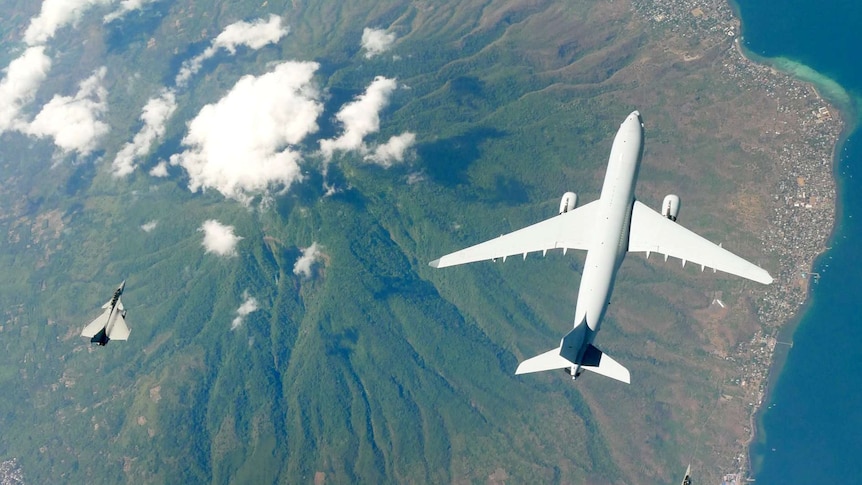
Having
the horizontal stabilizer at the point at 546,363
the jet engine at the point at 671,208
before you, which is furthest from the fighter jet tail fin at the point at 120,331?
the jet engine at the point at 671,208

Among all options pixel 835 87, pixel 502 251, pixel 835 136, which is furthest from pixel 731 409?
pixel 502 251

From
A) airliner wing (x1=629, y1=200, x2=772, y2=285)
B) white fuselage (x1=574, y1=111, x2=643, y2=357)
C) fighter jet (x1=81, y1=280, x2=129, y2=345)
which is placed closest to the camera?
fighter jet (x1=81, y1=280, x2=129, y2=345)

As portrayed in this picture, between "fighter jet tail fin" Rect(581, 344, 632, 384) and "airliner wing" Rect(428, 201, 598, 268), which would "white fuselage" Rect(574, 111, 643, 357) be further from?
"airliner wing" Rect(428, 201, 598, 268)

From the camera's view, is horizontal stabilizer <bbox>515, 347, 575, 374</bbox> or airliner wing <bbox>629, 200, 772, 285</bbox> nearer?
horizontal stabilizer <bbox>515, 347, 575, 374</bbox>

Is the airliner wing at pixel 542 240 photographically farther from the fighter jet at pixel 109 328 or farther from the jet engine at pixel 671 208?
the fighter jet at pixel 109 328

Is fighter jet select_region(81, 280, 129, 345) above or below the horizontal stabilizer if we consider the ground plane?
above

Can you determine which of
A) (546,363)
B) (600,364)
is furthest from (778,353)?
(546,363)

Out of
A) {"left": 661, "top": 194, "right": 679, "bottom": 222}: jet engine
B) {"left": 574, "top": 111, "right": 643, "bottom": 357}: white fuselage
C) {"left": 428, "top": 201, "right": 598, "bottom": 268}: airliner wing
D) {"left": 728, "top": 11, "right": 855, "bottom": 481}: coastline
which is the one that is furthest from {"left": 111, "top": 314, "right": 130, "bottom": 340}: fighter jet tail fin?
{"left": 728, "top": 11, "right": 855, "bottom": 481}: coastline
